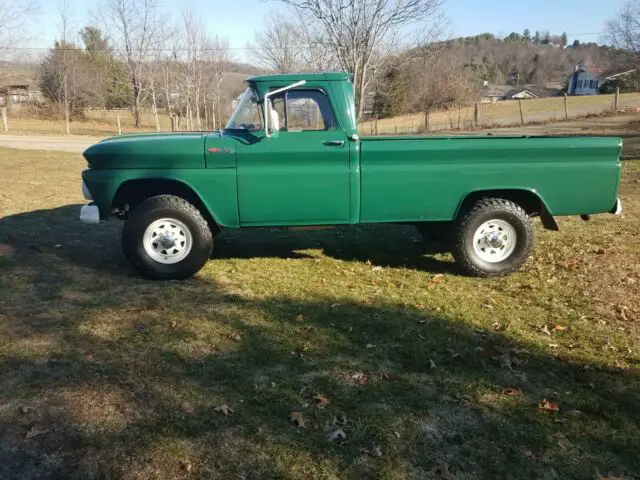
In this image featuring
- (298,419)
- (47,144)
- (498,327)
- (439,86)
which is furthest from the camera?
(439,86)

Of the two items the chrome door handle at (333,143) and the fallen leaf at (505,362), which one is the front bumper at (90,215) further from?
the fallen leaf at (505,362)

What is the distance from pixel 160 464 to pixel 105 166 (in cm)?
352

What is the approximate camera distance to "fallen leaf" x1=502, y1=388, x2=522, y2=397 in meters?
3.44

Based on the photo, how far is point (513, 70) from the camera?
109 meters

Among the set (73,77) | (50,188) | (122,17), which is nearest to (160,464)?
(50,188)

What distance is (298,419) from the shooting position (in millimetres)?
3131

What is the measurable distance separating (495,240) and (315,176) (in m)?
1.99

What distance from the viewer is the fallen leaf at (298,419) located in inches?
122

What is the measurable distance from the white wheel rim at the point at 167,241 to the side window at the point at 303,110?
4.75ft

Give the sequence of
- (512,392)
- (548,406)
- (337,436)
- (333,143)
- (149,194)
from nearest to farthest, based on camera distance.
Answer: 1. (337,436)
2. (548,406)
3. (512,392)
4. (333,143)
5. (149,194)

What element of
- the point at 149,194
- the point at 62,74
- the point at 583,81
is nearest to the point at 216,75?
the point at 62,74

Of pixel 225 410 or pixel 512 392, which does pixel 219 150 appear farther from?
pixel 512 392

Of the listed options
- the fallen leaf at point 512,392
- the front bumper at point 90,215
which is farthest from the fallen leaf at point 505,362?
the front bumper at point 90,215

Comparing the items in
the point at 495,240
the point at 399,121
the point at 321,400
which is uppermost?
the point at 399,121
